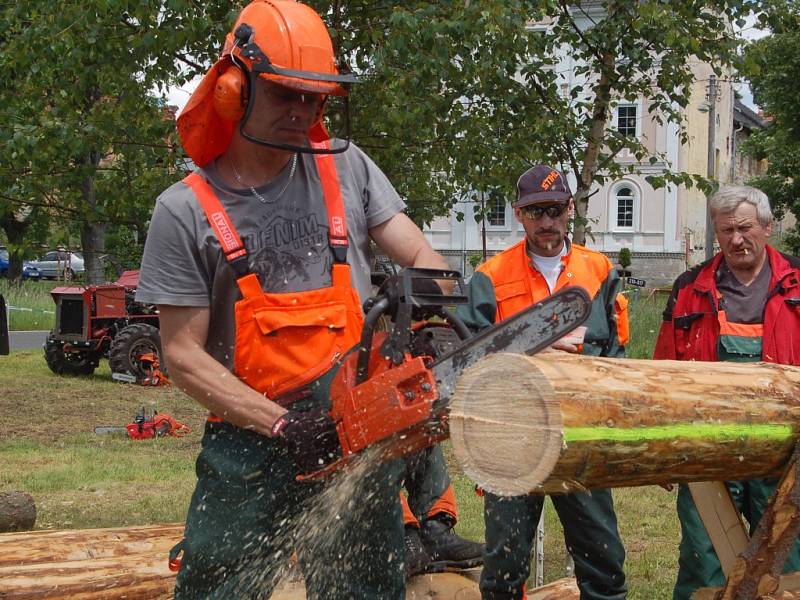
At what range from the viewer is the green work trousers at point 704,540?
147 inches

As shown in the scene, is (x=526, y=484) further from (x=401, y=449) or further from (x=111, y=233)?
(x=111, y=233)

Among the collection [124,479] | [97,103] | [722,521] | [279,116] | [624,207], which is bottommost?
[124,479]

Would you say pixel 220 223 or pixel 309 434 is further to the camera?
pixel 220 223

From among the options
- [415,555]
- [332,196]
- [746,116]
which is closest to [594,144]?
[415,555]

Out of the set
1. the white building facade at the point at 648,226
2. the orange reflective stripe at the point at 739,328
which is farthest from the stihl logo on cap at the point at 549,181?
the white building facade at the point at 648,226

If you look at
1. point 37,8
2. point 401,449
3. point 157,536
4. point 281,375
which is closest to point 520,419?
point 401,449

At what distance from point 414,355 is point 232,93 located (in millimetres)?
891

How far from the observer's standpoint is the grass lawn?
536 centimetres

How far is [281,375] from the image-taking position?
2645mm

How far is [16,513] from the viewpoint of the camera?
5145 mm

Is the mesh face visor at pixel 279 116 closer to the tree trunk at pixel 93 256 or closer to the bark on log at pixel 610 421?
the bark on log at pixel 610 421

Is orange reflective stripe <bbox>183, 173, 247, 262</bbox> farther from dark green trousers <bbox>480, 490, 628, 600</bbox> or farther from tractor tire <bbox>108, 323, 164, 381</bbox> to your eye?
tractor tire <bbox>108, 323, 164, 381</bbox>

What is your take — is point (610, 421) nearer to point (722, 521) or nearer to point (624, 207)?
point (722, 521)

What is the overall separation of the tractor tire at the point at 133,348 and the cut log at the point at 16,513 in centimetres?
641
